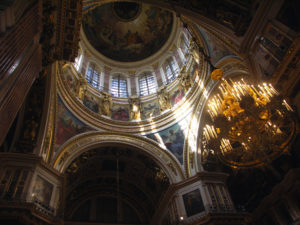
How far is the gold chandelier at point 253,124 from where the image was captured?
8.75 meters

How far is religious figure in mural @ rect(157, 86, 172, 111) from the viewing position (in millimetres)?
18434

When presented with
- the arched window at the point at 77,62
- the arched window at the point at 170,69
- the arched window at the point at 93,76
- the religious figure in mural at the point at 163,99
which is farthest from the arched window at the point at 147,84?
the arched window at the point at 77,62

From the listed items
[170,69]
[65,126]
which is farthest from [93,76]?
[65,126]

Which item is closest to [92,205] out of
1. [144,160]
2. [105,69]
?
[144,160]

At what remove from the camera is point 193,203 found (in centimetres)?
1316

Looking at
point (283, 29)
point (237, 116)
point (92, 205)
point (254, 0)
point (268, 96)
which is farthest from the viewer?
point (92, 205)

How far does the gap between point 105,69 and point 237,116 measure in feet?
49.7

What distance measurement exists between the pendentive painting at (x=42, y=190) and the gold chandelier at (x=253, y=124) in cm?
825

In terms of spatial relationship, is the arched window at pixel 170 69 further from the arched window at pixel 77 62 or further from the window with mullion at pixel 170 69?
the arched window at pixel 77 62

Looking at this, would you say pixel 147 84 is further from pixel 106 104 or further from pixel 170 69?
pixel 106 104

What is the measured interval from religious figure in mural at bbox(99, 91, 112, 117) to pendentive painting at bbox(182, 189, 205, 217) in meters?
8.26

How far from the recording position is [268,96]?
888 centimetres

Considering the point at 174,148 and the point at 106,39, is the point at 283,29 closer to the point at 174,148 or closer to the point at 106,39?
the point at 174,148

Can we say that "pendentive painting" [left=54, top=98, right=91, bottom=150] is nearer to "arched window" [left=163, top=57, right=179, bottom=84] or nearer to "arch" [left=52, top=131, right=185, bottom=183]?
"arch" [left=52, top=131, right=185, bottom=183]
